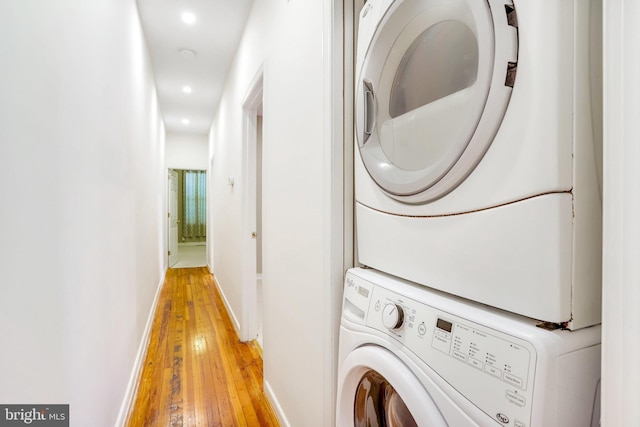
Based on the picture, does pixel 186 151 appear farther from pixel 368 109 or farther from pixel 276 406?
pixel 368 109

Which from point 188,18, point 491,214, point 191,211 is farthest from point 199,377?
point 191,211

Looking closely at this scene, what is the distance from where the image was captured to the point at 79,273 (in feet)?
3.49

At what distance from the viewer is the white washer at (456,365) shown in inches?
19.1

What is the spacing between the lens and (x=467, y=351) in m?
0.59

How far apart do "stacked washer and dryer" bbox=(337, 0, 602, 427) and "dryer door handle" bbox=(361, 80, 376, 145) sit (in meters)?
0.08

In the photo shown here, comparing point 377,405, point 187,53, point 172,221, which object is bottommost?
point 377,405

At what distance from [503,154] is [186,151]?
6.37 metres

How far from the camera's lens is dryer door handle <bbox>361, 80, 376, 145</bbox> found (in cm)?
93

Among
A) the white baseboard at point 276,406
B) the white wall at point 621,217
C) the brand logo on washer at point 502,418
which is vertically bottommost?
the white baseboard at point 276,406

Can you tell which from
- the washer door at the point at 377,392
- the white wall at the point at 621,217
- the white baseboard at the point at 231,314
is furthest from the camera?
the white baseboard at the point at 231,314

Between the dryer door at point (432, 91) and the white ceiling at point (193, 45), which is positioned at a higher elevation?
the white ceiling at point (193, 45)

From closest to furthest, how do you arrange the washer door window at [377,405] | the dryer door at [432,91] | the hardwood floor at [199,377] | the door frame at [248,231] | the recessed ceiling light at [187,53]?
1. the dryer door at [432,91]
2. the washer door window at [377,405]
3. the hardwood floor at [199,377]
4. the door frame at [248,231]
5. the recessed ceiling light at [187,53]

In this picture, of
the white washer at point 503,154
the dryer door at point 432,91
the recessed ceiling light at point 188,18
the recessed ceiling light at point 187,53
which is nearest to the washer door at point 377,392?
the white washer at point 503,154

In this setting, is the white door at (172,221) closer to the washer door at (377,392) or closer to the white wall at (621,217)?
the washer door at (377,392)
